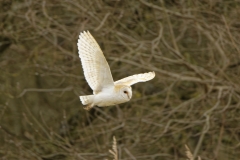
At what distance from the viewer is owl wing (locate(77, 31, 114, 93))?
4246 millimetres

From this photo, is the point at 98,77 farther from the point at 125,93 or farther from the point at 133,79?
the point at 133,79

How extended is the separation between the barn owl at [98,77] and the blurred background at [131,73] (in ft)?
7.78

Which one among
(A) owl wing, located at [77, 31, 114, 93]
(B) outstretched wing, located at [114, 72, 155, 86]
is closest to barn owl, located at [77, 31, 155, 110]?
(A) owl wing, located at [77, 31, 114, 93]

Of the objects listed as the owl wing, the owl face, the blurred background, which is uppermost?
the owl wing

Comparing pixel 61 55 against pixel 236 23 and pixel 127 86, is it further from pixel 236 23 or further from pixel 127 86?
pixel 127 86

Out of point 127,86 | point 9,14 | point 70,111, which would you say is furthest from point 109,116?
point 127,86

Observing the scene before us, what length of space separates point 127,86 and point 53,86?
358 cm

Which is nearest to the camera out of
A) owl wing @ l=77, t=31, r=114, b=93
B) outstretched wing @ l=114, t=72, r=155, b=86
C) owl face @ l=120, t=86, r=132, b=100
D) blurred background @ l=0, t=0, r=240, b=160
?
owl wing @ l=77, t=31, r=114, b=93

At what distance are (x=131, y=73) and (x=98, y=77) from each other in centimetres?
291

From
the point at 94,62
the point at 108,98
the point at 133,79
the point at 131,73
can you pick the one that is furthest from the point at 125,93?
the point at 131,73

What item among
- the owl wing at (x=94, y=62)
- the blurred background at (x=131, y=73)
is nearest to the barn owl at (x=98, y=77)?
the owl wing at (x=94, y=62)

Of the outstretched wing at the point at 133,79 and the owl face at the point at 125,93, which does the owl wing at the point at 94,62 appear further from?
the outstretched wing at the point at 133,79

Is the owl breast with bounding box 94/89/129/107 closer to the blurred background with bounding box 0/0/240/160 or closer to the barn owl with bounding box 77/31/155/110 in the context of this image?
the barn owl with bounding box 77/31/155/110

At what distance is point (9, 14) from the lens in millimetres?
7531
